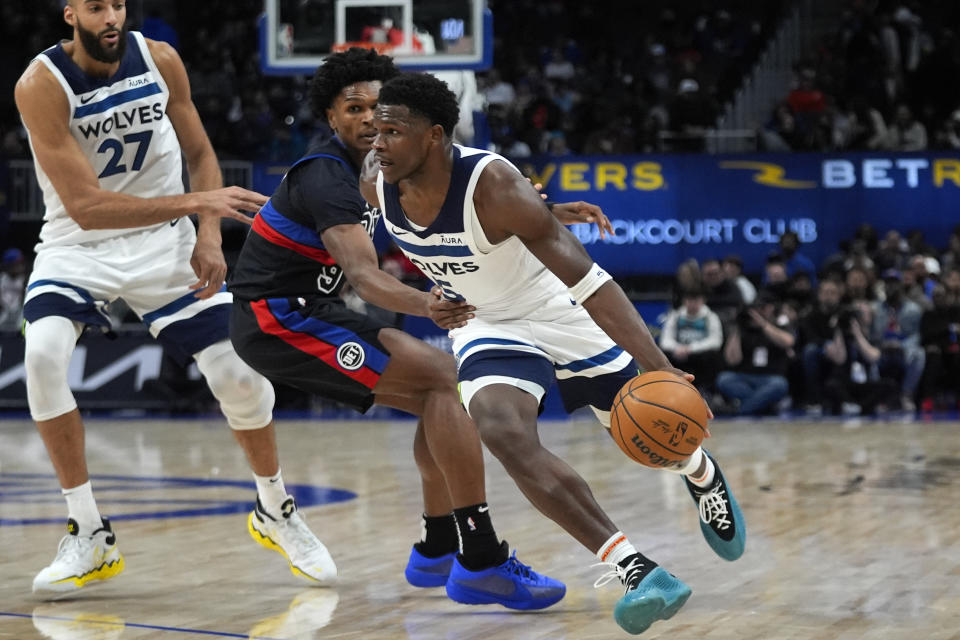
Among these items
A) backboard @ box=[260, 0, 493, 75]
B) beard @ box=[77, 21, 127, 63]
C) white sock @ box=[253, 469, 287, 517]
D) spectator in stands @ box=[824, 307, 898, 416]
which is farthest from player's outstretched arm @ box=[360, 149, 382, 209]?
spectator in stands @ box=[824, 307, 898, 416]

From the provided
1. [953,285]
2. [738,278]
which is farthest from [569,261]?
[738,278]

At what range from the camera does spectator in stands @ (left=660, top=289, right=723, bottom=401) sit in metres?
13.1

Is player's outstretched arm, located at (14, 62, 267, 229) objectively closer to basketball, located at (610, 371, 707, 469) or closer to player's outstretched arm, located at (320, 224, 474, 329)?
player's outstretched arm, located at (320, 224, 474, 329)

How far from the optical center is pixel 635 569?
398cm

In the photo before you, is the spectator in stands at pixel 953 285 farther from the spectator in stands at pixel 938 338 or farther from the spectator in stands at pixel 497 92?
the spectator in stands at pixel 497 92

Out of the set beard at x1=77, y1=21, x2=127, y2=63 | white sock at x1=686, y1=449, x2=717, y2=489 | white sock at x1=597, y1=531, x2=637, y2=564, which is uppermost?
beard at x1=77, y1=21, x2=127, y2=63

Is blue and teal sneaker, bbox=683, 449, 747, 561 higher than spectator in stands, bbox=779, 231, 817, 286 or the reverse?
higher

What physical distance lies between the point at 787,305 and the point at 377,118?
945cm

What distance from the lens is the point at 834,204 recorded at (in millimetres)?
16016

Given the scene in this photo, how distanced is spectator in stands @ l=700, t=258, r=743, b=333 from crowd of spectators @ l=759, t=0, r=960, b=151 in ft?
10.6

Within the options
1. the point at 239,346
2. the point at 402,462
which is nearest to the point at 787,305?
the point at 402,462

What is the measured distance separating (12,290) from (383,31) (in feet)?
18.9

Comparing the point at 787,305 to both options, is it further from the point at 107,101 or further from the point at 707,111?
the point at 107,101

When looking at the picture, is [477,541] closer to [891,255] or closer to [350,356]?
[350,356]
